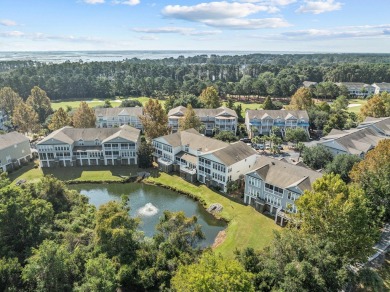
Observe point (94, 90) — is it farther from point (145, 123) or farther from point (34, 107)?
→ point (145, 123)

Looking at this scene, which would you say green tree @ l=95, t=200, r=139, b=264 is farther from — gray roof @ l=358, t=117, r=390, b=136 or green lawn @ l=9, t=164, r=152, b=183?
gray roof @ l=358, t=117, r=390, b=136

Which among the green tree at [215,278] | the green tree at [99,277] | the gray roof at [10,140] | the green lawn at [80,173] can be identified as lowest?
the green lawn at [80,173]

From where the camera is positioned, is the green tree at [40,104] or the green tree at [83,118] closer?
the green tree at [83,118]

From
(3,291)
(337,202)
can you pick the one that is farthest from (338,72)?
(3,291)

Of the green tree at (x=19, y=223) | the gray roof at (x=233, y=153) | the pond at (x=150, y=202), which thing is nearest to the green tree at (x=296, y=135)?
the gray roof at (x=233, y=153)

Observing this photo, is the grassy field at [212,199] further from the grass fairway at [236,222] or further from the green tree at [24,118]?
the green tree at [24,118]

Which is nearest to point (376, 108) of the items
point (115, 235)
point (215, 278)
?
point (115, 235)

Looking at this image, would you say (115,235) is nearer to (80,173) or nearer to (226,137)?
(80,173)

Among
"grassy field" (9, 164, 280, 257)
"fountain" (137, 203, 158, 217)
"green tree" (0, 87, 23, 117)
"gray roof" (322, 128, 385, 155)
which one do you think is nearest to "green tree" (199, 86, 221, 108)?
"gray roof" (322, 128, 385, 155)
